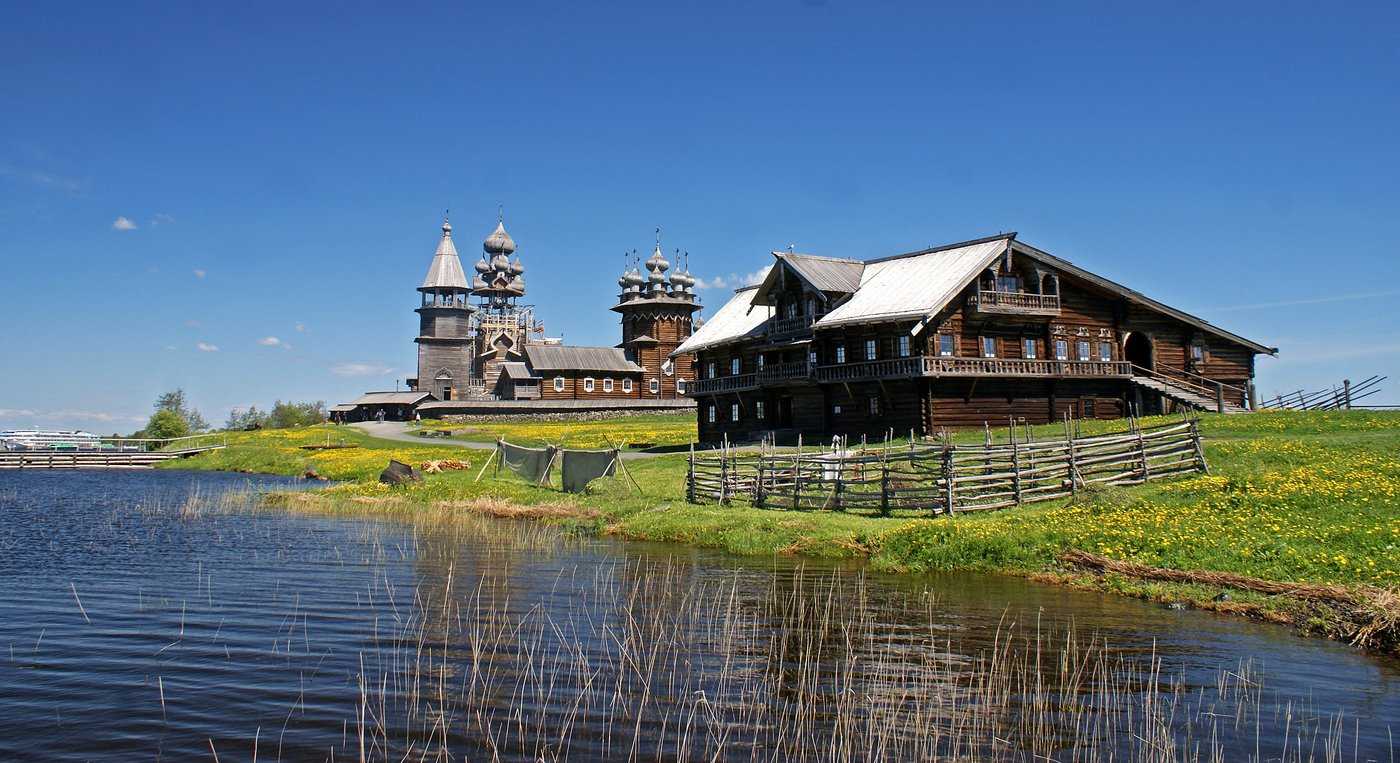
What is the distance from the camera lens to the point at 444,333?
103m

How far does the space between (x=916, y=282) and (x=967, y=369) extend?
505cm

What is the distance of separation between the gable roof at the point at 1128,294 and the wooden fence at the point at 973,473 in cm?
1867

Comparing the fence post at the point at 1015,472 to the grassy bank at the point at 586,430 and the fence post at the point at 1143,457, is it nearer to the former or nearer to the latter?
the fence post at the point at 1143,457

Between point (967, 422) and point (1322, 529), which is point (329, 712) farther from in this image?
point (967, 422)

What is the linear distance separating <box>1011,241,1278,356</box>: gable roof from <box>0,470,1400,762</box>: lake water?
29.6 metres

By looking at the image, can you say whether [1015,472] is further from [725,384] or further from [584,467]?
[725,384]

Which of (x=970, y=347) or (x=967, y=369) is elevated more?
(x=970, y=347)

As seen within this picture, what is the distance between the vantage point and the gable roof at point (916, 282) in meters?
40.4

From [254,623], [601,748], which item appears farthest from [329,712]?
[254,623]

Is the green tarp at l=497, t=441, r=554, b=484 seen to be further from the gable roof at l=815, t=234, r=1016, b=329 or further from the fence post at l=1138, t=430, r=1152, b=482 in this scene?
the fence post at l=1138, t=430, r=1152, b=482

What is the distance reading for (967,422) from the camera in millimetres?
42219

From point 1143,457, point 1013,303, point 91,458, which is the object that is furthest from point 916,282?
point 91,458

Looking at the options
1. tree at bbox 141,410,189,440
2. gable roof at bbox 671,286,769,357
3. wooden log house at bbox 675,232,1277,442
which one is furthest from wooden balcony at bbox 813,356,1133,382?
tree at bbox 141,410,189,440

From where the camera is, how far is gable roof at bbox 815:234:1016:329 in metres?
40.4
